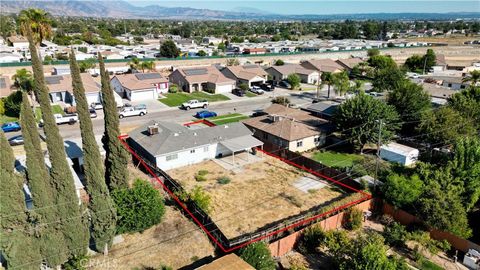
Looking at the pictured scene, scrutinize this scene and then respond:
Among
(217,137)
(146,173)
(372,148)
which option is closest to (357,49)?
(372,148)

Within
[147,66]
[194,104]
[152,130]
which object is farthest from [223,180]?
[147,66]

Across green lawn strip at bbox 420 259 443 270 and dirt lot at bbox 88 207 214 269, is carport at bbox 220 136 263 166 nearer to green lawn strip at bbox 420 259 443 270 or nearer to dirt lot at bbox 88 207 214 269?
dirt lot at bbox 88 207 214 269

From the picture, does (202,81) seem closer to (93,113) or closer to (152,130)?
(93,113)

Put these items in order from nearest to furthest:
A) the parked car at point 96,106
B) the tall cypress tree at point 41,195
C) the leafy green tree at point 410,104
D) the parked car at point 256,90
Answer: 1. the tall cypress tree at point 41,195
2. the leafy green tree at point 410,104
3. the parked car at point 96,106
4. the parked car at point 256,90

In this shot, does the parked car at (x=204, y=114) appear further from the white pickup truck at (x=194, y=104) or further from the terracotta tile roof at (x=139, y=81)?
the terracotta tile roof at (x=139, y=81)

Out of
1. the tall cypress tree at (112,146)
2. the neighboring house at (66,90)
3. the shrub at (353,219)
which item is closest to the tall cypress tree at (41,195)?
the tall cypress tree at (112,146)

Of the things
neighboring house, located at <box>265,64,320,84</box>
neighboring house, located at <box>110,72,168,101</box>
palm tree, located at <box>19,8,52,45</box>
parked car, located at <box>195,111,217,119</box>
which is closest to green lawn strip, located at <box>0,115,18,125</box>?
palm tree, located at <box>19,8,52,45</box>
